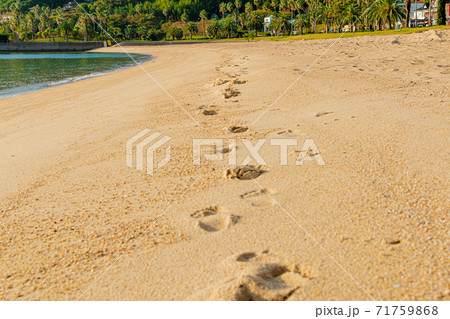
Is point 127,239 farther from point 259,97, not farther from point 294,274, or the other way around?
point 259,97

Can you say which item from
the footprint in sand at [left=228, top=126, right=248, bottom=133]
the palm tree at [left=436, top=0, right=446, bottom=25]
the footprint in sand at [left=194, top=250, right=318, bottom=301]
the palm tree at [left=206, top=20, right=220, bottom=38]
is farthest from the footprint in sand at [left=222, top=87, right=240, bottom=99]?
the palm tree at [left=206, top=20, right=220, bottom=38]

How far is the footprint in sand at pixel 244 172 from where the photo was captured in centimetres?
440

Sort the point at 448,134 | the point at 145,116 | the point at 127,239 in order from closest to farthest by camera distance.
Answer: the point at 127,239
the point at 448,134
the point at 145,116

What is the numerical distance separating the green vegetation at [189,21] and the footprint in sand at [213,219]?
3464cm

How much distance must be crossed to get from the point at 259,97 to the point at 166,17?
479 ft

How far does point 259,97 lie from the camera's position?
8477 mm

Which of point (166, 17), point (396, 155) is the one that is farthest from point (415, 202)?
point (166, 17)

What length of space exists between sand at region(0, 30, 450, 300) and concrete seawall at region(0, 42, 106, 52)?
98.8 meters

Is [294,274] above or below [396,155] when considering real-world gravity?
below

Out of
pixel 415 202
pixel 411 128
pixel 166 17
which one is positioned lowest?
pixel 415 202

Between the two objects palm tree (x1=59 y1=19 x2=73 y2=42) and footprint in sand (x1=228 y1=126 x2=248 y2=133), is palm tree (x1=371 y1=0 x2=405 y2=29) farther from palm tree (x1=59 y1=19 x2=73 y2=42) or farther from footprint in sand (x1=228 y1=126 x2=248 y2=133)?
palm tree (x1=59 y1=19 x2=73 y2=42)

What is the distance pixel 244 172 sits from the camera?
14.6 feet

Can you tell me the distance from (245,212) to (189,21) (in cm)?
13698

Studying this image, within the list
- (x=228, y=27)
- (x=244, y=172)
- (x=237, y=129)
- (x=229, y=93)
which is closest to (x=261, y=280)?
(x=244, y=172)
